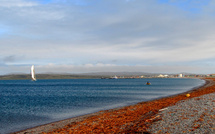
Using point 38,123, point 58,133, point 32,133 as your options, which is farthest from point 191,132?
point 38,123

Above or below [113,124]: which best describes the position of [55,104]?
below

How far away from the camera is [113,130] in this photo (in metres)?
13.7

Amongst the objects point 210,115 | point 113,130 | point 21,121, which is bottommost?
point 21,121

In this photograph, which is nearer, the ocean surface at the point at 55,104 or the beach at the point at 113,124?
the beach at the point at 113,124

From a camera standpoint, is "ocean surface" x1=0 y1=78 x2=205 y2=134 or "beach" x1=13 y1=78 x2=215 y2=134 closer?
"beach" x1=13 y1=78 x2=215 y2=134

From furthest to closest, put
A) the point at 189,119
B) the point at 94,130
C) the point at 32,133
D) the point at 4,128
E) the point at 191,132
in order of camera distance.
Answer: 1. the point at 4,128
2. the point at 32,133
3. the point at 94,130
4. the point at 189,119
5. the point at 191,132

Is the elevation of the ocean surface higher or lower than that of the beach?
lower

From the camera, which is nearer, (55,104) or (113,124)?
(113,124)

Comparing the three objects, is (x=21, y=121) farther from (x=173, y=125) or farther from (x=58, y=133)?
(x=173, y=125)

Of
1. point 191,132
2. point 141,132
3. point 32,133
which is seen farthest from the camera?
point 32,133

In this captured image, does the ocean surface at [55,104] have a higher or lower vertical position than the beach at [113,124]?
lower

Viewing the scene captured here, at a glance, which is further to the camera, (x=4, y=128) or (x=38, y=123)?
(x=38, y=123)

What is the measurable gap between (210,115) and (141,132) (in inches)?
219

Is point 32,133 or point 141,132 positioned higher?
point 141,132
